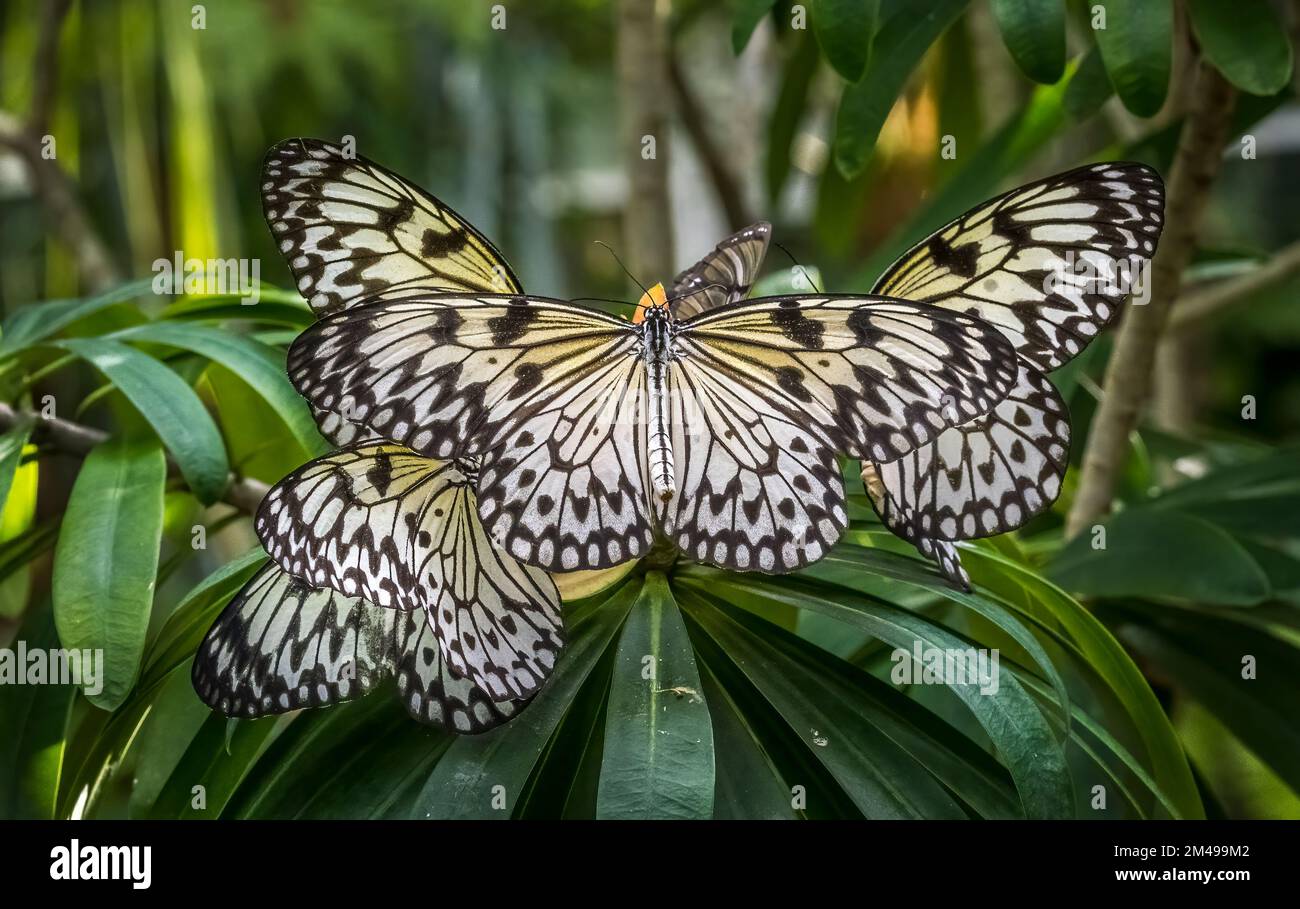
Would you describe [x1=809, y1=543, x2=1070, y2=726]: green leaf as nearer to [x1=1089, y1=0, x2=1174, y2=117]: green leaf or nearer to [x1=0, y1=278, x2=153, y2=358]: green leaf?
[x1=1089, y1=0, x2=1174, y2=117]: green leaf

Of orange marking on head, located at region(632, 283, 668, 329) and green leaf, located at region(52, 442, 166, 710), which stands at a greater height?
orange marking on head, located at region(632, 283, 668, 329)

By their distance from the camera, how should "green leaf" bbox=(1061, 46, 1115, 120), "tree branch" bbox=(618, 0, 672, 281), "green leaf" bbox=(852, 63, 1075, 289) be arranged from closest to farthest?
"green leaf" bbox=(1061, 46, 1115, 120) → "green leaf" bbox=(852, 63, 1075, 289) → "tree branch" bbox=(618, 0, 672, 281)

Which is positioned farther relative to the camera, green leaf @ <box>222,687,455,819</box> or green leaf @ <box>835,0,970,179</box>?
green leaf @ <box>835,0,970,179</box>

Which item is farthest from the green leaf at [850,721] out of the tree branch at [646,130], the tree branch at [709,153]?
the tree branch at [709,153]

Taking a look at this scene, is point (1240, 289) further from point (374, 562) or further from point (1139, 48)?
point (374, 562)

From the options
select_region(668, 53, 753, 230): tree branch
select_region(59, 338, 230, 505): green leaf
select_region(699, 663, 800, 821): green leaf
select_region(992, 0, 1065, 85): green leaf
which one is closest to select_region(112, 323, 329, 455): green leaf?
select_region(59, 338, 230, 505): green leaf

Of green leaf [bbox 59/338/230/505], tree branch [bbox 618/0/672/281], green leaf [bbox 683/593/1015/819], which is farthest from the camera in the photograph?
tree branch [bbox 618/0/672/281]

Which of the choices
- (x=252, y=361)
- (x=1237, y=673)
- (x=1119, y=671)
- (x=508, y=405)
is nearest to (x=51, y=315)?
(x=252, y=361)
